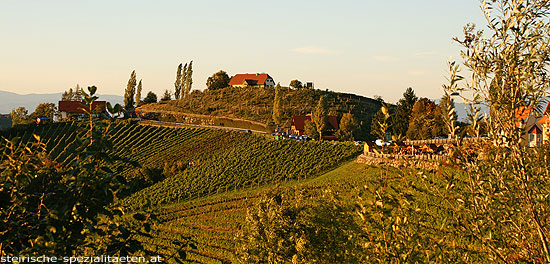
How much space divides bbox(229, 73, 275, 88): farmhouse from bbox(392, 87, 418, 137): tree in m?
64.4

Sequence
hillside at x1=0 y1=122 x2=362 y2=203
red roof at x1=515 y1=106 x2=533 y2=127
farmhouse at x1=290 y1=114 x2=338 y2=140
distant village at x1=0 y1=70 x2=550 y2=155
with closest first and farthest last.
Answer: red roof at x1=515 y1=106 x2=533 y2=127 → distant village at x1=0 y1=70 x2=550 y2=155 → hillside at x1=0 y1=122 x2=362 y2=203 → farmhouse at x1=290 y1=114 x2=338 y2=140

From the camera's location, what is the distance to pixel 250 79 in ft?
481

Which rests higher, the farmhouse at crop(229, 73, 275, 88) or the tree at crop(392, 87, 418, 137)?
the farmhouse at crop(229, 73, 275, 88)

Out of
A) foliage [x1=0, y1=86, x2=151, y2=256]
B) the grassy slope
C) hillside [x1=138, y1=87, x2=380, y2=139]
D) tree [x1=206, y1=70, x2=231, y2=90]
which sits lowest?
the grassy slope

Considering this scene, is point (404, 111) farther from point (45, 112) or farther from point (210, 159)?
point (45, 112)

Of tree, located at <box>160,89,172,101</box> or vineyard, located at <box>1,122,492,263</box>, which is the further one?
tree, located at <box>160,89,172,101</box>

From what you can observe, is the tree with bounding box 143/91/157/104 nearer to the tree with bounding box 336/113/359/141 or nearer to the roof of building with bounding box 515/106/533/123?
the tree with bounding box 336/113/359/141

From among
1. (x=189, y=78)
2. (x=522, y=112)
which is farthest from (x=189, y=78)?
(x=522, y=112)

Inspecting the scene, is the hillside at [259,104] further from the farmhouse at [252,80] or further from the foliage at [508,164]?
the foliage at [508,164]

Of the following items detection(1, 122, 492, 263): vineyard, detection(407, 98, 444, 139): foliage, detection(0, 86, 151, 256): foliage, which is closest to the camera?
detection(0, 86, 151, 256): foliage

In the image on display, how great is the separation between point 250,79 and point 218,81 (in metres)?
11.2

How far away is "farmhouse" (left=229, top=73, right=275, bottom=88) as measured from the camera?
477 ft

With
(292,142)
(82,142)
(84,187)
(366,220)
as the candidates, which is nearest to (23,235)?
(84,187)

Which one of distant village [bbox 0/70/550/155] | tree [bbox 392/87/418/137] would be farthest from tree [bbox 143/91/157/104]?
tree [bbox 392/87/418/137]
